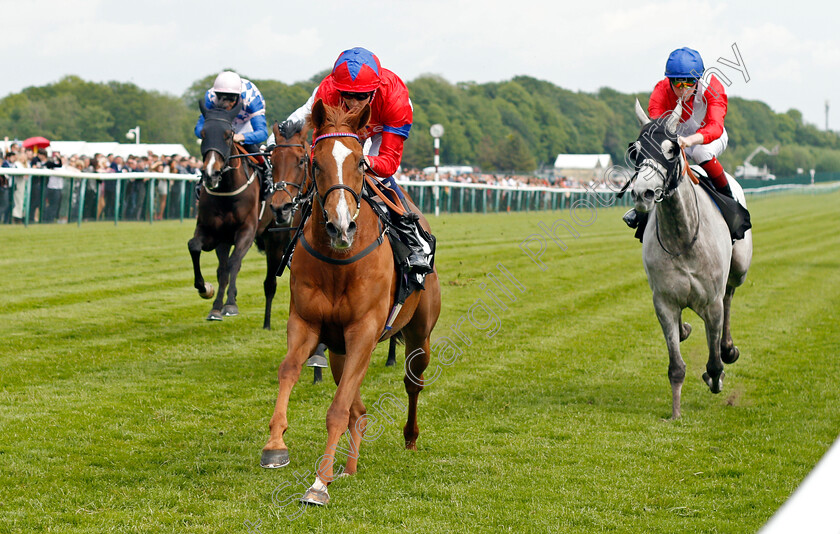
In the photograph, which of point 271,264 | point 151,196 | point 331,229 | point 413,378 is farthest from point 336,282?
point 151,196

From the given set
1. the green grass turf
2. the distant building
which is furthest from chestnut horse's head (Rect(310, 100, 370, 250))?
the distant building

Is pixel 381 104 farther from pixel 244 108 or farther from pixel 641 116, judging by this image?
pixel 244 108

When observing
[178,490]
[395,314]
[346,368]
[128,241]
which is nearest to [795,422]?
[395,314]

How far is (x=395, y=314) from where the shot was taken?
15.1ft

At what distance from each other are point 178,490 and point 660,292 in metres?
3.58

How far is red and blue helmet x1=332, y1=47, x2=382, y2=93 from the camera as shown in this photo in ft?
14.6

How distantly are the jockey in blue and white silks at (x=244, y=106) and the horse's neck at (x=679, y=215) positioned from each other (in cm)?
413

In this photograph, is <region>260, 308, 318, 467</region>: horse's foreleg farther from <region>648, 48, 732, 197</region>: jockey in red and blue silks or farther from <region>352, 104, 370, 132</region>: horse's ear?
<region>648, 48, 732, 197</region>: jockey in red and blue silks

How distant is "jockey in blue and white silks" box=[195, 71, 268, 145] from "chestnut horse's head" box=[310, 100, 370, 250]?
427cm

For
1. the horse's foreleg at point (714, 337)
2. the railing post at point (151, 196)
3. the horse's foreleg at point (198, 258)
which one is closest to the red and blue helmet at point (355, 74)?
the horse's foreleg at point (714, 337)

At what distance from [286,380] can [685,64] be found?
3.76 metres

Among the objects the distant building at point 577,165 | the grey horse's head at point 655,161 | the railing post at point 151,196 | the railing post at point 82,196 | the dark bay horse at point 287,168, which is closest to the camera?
the grey horse's head at point 655,161

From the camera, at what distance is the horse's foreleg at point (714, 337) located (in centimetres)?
625

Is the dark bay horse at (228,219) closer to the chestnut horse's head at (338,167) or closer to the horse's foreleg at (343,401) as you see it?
the chestnut horse's head at (338,167)
